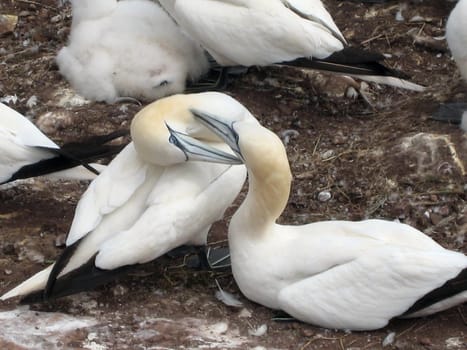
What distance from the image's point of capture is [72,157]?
17.0ft

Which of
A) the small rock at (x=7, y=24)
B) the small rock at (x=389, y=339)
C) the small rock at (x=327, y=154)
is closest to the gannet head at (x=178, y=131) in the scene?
the small rock at (x=389, y=339)


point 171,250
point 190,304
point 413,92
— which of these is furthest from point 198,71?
point 190,304

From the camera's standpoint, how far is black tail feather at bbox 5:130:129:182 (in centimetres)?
522

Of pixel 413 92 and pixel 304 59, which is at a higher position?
pixel 304 59

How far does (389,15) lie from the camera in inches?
281

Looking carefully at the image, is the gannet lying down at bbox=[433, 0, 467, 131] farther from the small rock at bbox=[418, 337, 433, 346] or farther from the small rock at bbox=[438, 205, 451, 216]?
the small rock at bbox=[418, 337, 433, 346]

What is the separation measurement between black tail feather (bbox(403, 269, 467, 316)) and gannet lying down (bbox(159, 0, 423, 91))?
2.08 m

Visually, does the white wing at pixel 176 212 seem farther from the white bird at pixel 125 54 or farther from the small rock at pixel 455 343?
the white bird at pixel 125 54

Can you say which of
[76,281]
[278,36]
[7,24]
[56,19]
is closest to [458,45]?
[278,36]

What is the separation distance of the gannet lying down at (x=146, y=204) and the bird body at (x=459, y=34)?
1513mm

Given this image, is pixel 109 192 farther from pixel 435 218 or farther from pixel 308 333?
pixel 435 218

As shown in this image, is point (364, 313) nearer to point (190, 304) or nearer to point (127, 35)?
point (190, 304)

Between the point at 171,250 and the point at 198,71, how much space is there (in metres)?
1.96

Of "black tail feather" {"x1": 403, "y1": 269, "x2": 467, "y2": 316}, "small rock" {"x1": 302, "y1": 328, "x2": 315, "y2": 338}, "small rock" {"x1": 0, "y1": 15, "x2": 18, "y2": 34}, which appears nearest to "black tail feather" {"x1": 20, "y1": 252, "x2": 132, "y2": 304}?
"small rock" {"x1": 302, "y1": 328, "x2": 315, "y2": 338}
